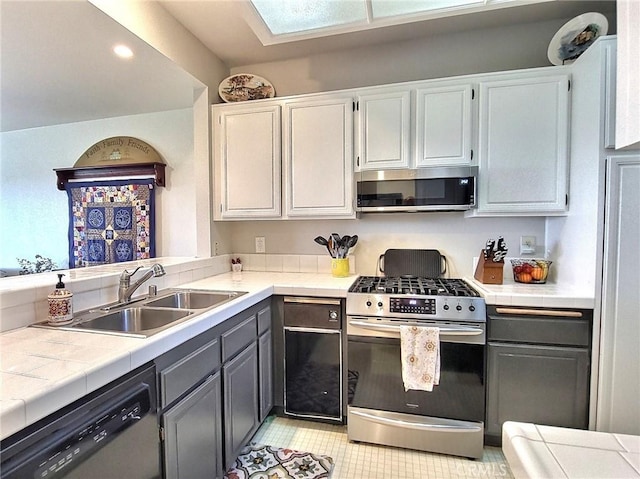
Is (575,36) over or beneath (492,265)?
over

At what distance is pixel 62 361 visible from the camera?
3.21ft

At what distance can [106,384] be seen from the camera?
0.98 m

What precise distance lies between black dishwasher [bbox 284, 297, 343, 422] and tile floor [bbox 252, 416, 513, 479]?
0.11 meters

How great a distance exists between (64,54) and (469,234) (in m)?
3.02

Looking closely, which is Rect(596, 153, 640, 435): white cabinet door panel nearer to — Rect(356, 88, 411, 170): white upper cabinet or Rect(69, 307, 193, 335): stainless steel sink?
Rect(356, 88, 411, 170): white upper cabinet

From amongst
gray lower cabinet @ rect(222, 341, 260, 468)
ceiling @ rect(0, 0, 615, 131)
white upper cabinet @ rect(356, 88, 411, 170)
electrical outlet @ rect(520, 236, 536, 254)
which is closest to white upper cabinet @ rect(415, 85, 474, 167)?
white upper cabinet @ rect(356, 88, 411, 170)

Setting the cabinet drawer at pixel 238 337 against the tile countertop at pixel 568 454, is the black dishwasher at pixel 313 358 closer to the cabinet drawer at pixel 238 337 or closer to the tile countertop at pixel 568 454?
the cabinet drawer at pixel 238 337

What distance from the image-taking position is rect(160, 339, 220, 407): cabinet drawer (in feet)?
4.00

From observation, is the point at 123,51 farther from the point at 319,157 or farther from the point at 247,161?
the point at 319,157

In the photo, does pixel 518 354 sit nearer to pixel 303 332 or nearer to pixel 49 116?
pixel 303 332

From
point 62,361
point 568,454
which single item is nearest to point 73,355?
point 62,361

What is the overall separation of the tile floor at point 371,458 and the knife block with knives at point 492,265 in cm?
100

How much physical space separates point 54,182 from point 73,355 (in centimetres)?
379

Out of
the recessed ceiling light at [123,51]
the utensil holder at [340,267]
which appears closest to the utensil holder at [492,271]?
the utensil holder at [340,267]
